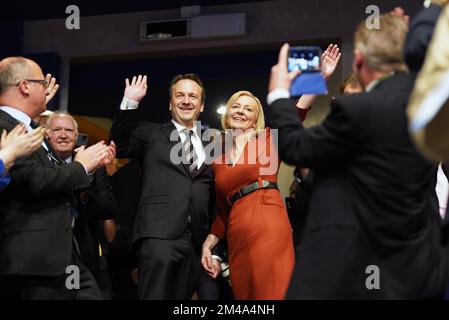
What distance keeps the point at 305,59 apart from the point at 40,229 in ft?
4.18

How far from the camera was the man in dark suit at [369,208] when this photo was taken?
6.07 ft

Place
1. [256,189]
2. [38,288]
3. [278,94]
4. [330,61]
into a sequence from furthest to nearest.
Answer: [256,189]
[330,61]
[38,288]
[278,94]

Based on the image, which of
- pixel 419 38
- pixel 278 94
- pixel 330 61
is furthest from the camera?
pixel 330 61

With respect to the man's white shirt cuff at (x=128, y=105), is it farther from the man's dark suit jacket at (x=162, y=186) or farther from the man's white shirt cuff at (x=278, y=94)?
the man's white shirt cuff at (x=278, y=94)

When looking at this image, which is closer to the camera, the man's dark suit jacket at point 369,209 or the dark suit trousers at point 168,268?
the man's dark suit jacket at point 369,209

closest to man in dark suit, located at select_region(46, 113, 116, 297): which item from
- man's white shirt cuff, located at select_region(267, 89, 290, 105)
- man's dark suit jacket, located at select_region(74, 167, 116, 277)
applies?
man's dark suit jacket, located at select_region(74, 167, 116, 277)

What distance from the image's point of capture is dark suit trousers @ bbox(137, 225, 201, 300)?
3109 mm

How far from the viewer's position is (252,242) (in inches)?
123

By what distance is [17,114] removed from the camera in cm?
291

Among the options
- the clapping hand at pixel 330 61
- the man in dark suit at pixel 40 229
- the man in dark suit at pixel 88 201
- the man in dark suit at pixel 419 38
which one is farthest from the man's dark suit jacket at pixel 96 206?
the man in dark suit at pixel 419 38

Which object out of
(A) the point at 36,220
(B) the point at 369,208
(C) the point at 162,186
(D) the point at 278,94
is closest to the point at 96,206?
(C) the point at 162,186

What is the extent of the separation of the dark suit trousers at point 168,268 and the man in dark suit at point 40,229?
309 millimetres

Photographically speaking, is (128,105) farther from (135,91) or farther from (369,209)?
(369,209)
